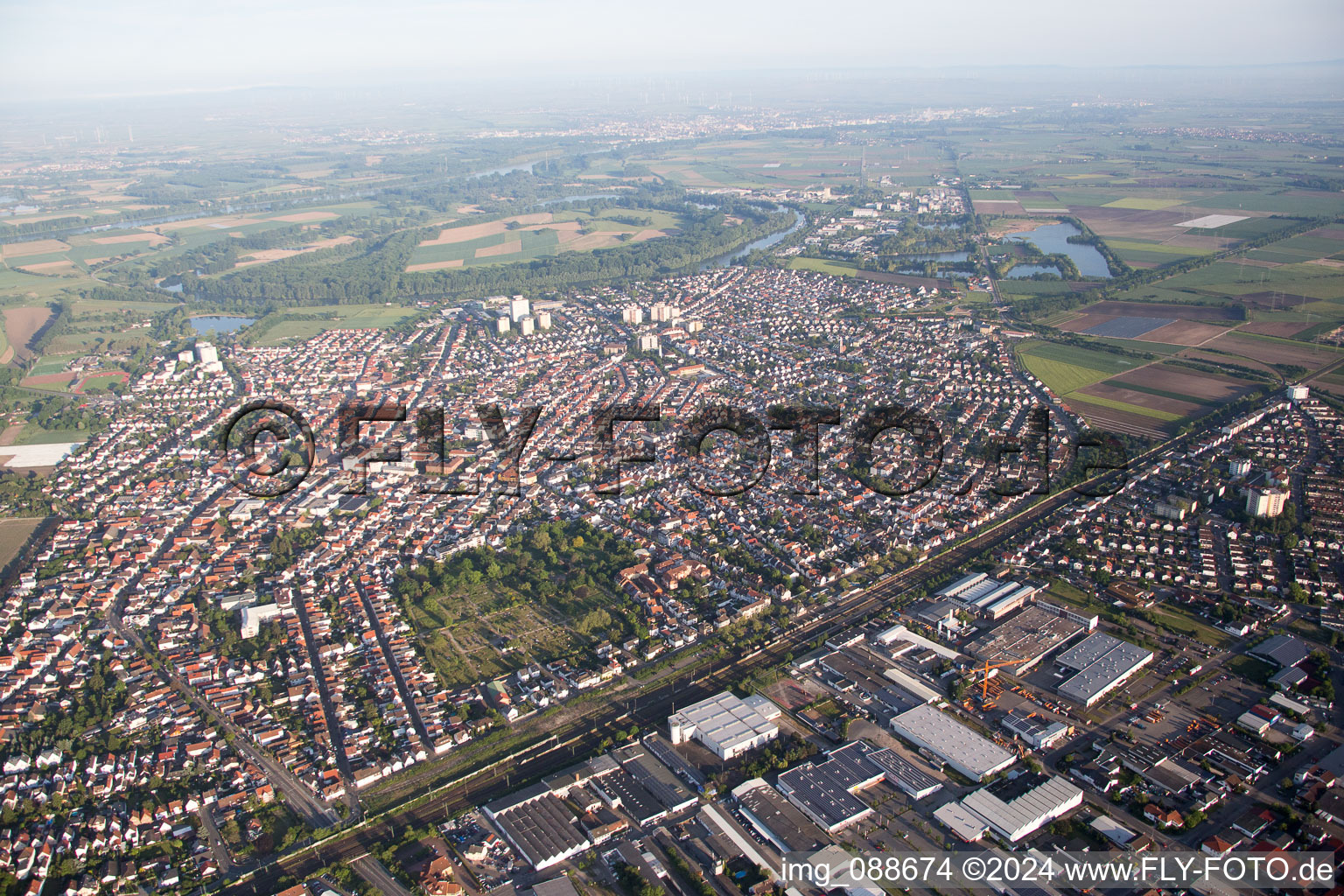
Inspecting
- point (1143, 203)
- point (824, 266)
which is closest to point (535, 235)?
point (824, 266)

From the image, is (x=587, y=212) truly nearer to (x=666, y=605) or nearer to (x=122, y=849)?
(x=666, y=605)

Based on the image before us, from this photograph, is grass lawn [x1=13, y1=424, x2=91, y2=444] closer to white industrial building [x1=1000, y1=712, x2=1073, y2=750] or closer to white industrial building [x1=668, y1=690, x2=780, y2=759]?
white industrial building [x1=668, y1=690, x2=780, y2=759]

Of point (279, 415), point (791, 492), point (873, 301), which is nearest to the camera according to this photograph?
point (791, 492)

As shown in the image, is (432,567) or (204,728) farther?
(432,567)

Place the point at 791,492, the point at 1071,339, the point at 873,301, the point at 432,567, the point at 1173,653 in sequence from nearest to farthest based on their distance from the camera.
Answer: the point at 1173,653
the point at 432,567
the point at 791,492
the point at 1071,339
the point at 873,301

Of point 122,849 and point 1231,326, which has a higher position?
point 1231,326

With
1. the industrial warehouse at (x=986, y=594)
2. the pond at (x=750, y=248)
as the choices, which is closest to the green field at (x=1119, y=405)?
the industrial warehouse at (x=986, y=594)

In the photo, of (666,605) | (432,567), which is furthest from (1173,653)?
(432,567)
